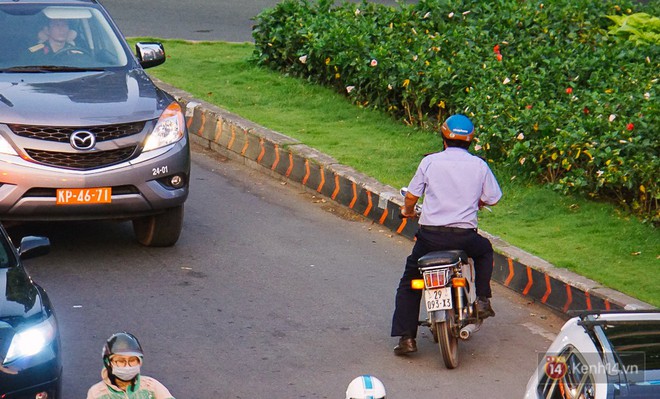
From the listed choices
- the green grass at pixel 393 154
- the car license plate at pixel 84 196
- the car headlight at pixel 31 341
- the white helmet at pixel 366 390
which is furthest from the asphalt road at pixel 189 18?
the white helmet at pixel 366 390

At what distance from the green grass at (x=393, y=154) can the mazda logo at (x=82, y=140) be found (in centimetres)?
A: 310

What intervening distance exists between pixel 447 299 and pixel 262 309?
1660 mm

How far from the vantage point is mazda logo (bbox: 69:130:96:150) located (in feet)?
31.7

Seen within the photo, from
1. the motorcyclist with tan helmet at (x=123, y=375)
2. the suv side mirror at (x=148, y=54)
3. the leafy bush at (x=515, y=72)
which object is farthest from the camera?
the suv side mirror at (x=148, y=54)

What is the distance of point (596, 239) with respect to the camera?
10.3 m

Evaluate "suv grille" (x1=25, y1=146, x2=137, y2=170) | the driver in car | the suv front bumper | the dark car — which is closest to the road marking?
the suv front bumper

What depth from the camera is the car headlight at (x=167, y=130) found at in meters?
10.0

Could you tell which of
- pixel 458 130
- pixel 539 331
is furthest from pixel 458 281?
pixel 539 331

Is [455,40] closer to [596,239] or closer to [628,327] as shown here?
[596,239]

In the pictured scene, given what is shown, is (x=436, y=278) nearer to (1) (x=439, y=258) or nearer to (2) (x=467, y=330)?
(1) (x=439, y=258)

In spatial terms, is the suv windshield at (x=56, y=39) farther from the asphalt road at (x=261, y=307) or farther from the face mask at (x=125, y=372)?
the face mask at (x=125, y=372)

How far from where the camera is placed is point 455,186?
8.21 meters

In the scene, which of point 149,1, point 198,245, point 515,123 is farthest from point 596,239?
point 149,1

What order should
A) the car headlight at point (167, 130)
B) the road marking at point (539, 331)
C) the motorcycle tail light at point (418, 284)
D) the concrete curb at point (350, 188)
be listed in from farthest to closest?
the car headlight at point (167, 130) < the concrete curb at point (350, 188) < the road marking at point (539, 331) < the motorcycle tail light at point (418, 284)
